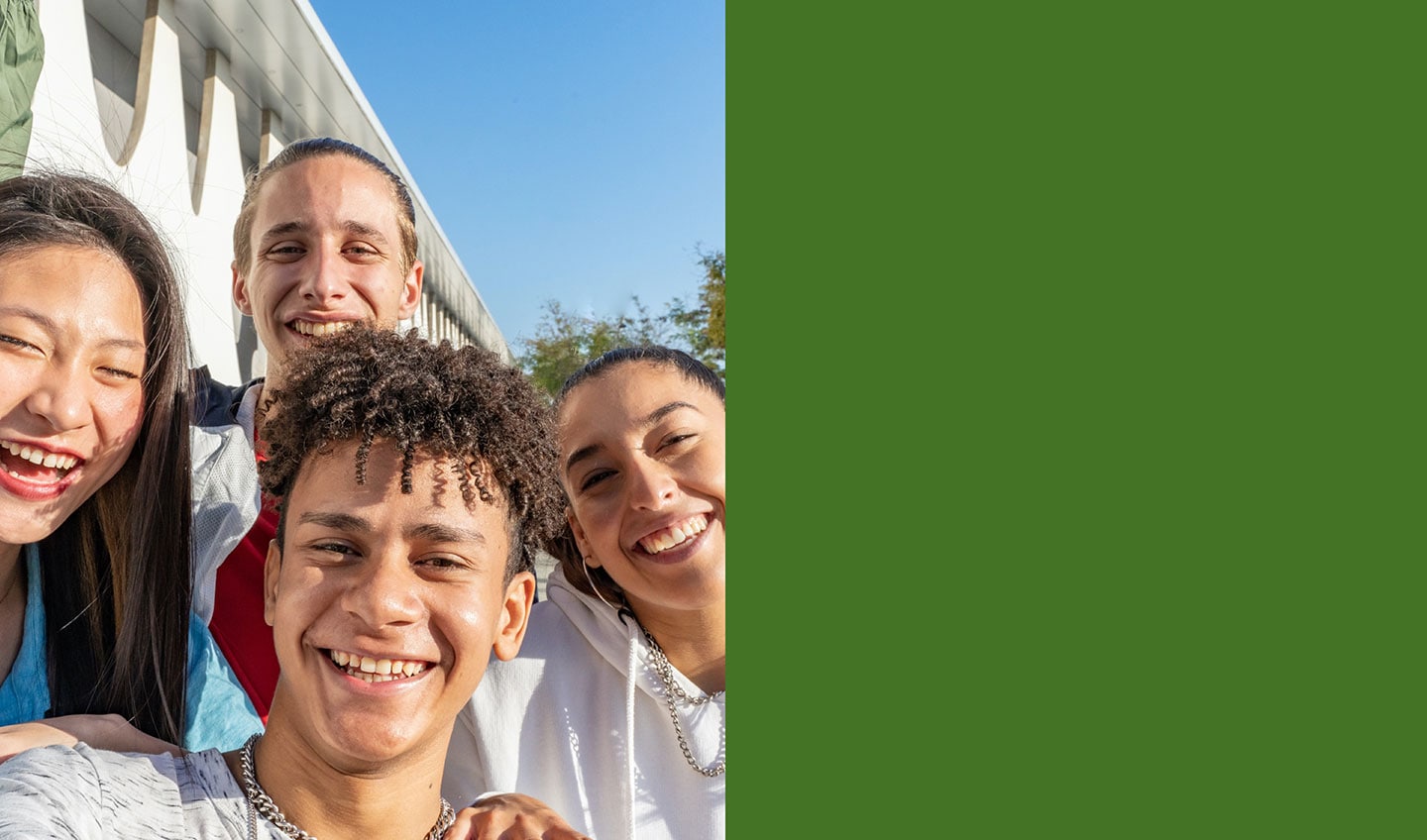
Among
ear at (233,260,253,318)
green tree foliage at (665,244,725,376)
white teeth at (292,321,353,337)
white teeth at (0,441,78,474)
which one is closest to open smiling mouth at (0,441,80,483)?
white teeth at (0,441,78,474)

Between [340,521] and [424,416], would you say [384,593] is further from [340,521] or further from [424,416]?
[424,416]

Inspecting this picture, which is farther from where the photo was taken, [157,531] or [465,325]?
[465,325]

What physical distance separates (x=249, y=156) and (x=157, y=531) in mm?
6722

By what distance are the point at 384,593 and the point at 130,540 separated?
723 mm

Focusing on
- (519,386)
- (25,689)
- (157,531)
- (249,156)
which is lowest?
(25,689)

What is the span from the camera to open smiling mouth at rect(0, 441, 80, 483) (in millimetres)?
1771

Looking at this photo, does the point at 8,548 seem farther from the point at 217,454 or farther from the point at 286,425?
the point at 286,425

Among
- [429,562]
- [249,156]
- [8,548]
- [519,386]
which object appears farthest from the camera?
[249,156]

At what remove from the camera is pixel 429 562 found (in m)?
1.61

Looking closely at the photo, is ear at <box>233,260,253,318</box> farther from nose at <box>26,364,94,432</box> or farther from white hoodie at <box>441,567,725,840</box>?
white hoodie at <box>441,567,725,840</box>

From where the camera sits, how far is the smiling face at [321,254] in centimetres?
245

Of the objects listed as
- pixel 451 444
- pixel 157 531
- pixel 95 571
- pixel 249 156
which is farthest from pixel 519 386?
pixel 249 156

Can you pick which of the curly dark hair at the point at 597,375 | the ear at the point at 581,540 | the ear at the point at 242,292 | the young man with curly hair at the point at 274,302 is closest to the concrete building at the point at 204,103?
the ear at the point at 242,292

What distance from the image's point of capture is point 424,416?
1.63 m
